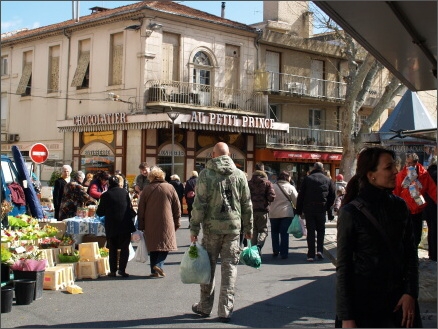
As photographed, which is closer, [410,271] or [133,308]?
[410,271]

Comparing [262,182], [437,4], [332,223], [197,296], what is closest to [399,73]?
[437,4]

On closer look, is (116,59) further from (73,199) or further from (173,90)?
(73,199)

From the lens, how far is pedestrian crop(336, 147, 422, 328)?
13.7ft

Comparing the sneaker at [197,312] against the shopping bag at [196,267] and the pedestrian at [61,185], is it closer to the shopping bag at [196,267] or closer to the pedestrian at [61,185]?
the shopping bag at [196,267]

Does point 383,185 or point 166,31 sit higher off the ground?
point 166,31

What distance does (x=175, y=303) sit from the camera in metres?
8.55

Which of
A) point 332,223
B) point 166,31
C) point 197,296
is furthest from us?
point 166,31

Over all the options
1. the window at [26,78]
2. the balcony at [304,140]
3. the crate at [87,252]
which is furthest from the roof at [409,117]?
the window at [26,78]

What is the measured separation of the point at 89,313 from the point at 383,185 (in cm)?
477

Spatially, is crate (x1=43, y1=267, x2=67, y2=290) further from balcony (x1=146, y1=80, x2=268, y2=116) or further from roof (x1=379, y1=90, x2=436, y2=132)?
balcony (x1=146, y1=80, x2=268, y2=116)

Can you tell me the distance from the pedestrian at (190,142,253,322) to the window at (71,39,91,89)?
26082mm

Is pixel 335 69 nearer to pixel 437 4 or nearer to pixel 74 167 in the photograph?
pixel 74 167

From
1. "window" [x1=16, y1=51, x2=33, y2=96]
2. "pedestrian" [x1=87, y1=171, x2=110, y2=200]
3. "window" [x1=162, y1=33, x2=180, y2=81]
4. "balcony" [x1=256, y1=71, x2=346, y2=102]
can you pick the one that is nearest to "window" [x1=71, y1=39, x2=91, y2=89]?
"window" [x1=16, y1=51, x2=33, y2=96]

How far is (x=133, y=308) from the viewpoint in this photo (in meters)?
8.23
